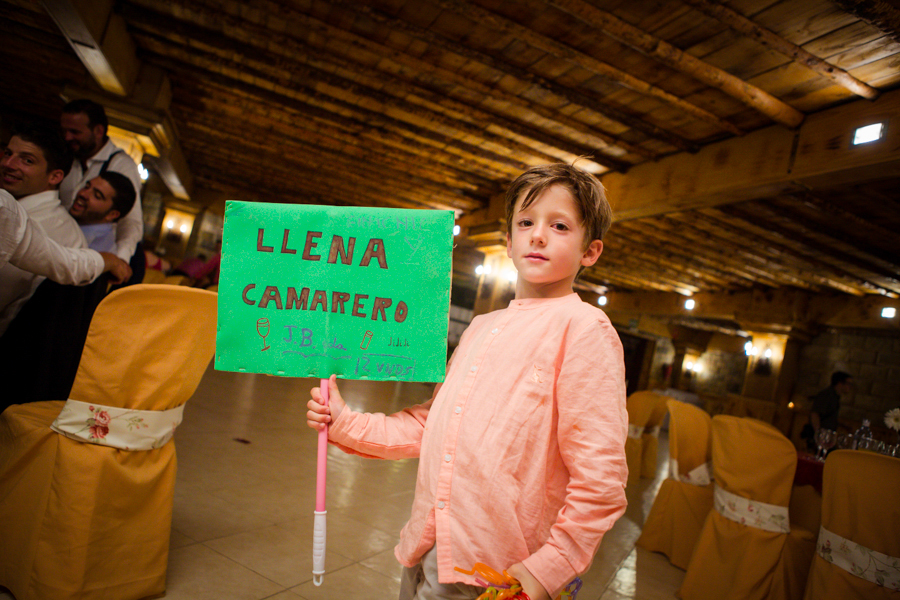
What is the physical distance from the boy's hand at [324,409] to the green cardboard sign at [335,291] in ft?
0.12

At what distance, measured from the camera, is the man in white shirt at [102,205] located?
7.14ft

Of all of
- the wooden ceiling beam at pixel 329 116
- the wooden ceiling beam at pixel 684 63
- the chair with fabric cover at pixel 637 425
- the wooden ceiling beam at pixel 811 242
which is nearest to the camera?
the wooden ceiling beam at pixel 684 63

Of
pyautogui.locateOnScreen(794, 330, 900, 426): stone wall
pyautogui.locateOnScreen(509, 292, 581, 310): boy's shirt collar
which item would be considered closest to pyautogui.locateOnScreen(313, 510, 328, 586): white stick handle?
pyautogui.locateOnScreen(509, 292, 581, 310): boy's shirt collar

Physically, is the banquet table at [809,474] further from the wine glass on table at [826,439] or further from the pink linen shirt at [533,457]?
the pink linen shirt at [533,457]

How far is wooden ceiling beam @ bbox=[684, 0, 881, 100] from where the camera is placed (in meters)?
2.66

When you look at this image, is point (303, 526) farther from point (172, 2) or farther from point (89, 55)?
point (89, 55)

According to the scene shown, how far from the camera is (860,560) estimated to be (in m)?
1.95

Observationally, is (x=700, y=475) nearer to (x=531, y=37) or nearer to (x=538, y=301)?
(x=538, y=301)

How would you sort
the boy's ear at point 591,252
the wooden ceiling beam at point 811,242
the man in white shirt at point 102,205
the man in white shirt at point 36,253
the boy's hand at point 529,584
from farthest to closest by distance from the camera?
the wooden ceiling beam at point 811,242, the man in white shirt at point 102,205, the man in white shirt at point 36,253, the boy's ear at point 591,252, the boy's hand at point 529,584

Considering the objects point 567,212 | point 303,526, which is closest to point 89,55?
point 303,526

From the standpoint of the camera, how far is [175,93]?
19.2ft

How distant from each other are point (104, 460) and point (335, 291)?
1.05 m

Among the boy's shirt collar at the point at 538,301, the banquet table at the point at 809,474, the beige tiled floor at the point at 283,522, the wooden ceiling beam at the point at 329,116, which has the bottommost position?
the beige tiled floor at the point at 283,522

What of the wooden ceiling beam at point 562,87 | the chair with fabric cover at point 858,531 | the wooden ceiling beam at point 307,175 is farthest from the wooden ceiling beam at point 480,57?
the wooden ceiling beam at point 307,175
